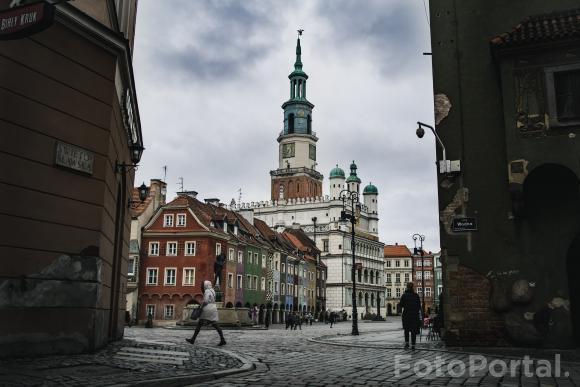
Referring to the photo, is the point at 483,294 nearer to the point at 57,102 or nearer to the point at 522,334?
the point at 522,334

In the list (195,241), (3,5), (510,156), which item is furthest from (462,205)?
(195,241)

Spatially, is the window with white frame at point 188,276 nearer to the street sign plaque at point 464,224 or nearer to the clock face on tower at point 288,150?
Answer: the street sign plaque at point 464,224

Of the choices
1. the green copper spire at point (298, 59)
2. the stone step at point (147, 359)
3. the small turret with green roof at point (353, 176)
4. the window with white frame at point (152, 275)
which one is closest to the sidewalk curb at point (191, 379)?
the stone step at point (147, 359)

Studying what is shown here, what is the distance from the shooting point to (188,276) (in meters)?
54.4

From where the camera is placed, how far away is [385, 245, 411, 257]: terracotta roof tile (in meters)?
151

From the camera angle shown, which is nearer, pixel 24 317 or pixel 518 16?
pixel 24 317

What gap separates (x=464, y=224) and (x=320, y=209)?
100109 mm

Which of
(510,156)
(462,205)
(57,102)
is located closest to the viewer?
(57,102)

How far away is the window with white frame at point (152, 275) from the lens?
55206 millimetres

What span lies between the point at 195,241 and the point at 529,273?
4169 centimetres

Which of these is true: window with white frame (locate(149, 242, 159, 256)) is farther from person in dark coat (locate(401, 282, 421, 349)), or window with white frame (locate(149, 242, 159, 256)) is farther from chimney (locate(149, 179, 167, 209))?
person in dark coat (locate(401, 282, 421, 349))

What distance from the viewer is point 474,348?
1606 centimetres

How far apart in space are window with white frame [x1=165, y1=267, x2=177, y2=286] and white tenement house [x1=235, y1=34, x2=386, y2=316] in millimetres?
46077

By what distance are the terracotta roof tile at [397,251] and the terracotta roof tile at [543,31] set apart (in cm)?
13675
